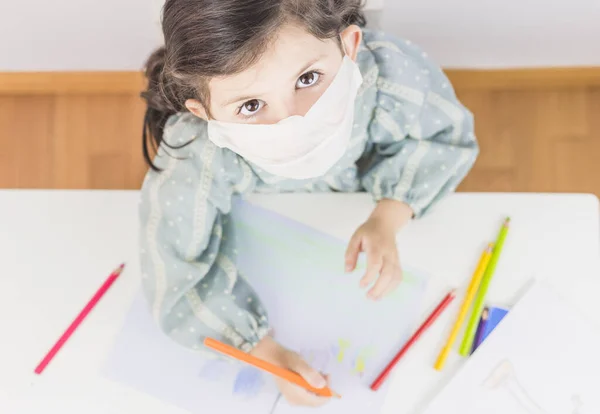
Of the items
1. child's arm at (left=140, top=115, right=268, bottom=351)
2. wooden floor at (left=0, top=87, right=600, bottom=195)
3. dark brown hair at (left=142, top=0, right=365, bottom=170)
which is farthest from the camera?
wooden floor at (left=0, top=87, right=600, bottom=195)

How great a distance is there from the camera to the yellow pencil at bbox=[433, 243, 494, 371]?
2.17ft

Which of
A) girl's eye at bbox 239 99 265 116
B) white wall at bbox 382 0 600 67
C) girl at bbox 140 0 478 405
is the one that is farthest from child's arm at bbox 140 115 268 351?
white wall at bbox 382 0 600 67

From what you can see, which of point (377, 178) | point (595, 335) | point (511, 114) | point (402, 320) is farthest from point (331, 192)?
point (511, 114)

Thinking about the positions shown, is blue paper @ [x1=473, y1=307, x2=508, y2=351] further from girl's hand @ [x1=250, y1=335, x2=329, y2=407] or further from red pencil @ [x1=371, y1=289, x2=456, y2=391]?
girl's hand @ [x1=250, y1=335, x2=329, y2=407]

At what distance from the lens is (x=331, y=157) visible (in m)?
0.65

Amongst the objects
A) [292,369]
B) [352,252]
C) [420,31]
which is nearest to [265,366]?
[292,369]

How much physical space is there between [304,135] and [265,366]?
0.77 feet

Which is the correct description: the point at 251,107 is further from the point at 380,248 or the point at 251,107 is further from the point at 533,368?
the point at 533,368

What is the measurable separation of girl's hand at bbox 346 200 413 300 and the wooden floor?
395 mm

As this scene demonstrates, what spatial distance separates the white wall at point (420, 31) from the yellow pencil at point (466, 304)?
366mm

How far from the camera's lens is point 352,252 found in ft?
2.23

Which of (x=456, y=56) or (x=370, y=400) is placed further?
(x=456, y=56)

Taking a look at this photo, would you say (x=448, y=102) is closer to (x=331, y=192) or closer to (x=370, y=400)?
(x=331, y=192)

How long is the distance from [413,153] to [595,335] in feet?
0.89
